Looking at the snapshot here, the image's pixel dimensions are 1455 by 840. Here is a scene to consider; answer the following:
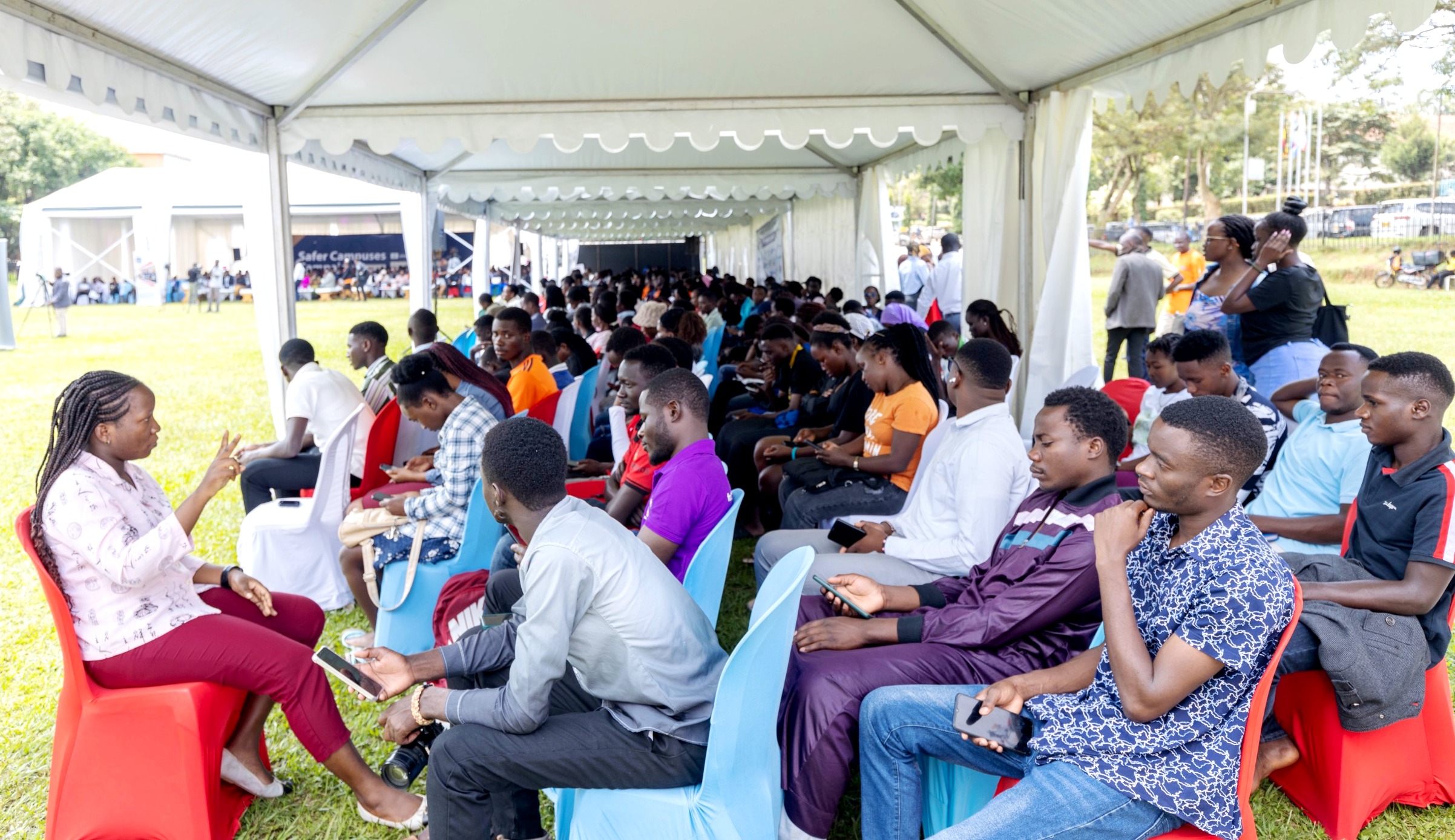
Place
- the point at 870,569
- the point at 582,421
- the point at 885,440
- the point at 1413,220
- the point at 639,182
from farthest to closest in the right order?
the point at 1413,220 < the point at 639,182 < the point at 582,421 < the point at 885,440 < the point at 870,569

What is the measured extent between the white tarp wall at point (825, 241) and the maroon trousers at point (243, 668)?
1027cm

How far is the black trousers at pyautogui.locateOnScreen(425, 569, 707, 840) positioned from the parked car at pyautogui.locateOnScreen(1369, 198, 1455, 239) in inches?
1021

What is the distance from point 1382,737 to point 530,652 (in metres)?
2.21

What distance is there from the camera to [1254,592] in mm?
1811

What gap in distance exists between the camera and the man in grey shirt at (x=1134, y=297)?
9.17 meters

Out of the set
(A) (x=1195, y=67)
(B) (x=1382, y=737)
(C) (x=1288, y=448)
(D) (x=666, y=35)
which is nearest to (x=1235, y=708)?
(B) (x=1382, y=737)

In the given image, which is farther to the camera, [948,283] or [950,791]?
[948,283]

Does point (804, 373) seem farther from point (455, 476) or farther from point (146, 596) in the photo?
point (146, 596)

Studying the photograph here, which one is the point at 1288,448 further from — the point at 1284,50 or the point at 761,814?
the point at 761,814

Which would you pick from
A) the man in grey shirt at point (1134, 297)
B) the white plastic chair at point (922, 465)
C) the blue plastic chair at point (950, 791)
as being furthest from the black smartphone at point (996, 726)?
the man in grey shirt at point (1134, 297)

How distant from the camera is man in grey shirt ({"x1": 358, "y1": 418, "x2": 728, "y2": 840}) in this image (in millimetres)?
2082

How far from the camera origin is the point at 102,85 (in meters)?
4.30

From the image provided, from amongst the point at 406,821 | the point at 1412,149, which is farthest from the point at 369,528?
the point at 1412,149

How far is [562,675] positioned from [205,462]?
24.2 ft
